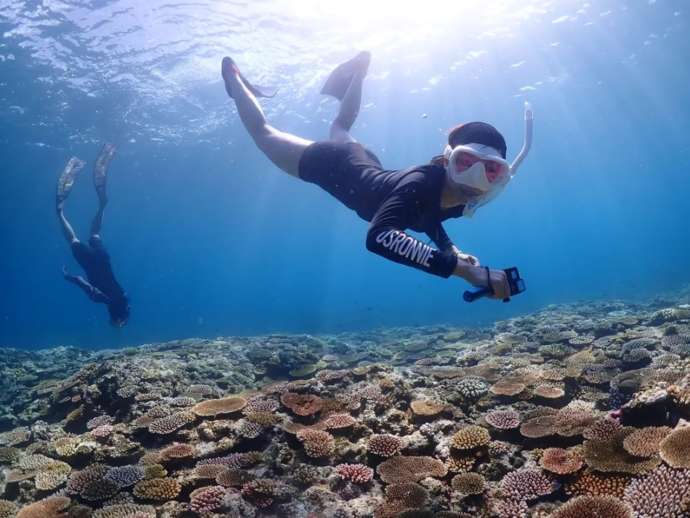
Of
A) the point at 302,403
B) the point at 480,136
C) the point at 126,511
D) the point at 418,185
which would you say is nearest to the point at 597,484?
the point at 418,185

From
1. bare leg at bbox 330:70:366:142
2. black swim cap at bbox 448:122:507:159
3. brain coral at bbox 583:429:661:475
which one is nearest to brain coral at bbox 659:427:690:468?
brain coral at bbox 583:429:661:475

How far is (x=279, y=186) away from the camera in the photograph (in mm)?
52688

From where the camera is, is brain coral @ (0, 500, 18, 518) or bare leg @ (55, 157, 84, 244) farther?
bare leg @ (55, 157, 84, 244)

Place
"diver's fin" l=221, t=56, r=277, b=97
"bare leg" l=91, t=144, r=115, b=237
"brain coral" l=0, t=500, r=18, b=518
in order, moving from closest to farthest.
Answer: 1. "brain coral" l=0, t=500, r=18, b=518
2. "diver's fin" l=221, t=56, r=277, b=97
3. "bare leg" l=91, t=144, r=115, b=237

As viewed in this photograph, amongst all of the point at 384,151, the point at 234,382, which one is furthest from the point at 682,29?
the point at 234,382

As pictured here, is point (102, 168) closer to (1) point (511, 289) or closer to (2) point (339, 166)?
(2) point (339, 166)

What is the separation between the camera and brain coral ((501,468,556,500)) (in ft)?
14.2

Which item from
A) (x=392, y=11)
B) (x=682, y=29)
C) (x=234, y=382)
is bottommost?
(x=234, y=382)

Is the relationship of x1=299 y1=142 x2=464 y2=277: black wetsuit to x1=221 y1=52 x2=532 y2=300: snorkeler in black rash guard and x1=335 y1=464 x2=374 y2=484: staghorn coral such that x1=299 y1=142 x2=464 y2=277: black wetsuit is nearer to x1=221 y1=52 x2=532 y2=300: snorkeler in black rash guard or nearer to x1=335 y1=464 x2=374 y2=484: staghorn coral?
x1=221 y1=52 x2=532 y2=300: snorkeler in black rash guard

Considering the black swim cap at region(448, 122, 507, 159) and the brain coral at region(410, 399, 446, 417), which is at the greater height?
the black swim cap at region(448, 122, 507, 159)

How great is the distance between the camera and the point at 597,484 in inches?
162

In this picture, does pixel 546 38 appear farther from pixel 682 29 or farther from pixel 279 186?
pixel 279 186

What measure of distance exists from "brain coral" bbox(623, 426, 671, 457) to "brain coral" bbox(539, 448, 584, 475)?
1.60 ft

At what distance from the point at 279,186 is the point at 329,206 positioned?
15.4m
